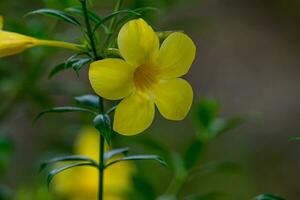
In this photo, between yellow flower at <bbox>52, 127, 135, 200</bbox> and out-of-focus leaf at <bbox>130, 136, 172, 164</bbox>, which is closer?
out-of-focus leaf at <bbox>130, 136, 172, 164</bbox>

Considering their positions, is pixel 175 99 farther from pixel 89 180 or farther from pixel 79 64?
pixel 89 180

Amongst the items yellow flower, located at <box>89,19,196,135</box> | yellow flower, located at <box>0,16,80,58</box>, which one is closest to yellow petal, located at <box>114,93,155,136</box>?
yellow flower, located at <box>89,19,196,135</box>

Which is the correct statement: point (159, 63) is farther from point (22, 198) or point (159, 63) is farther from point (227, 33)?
point (227, 33)

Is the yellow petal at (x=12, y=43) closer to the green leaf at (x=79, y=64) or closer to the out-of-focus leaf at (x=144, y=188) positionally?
the green leaf at (x=79, y=64)

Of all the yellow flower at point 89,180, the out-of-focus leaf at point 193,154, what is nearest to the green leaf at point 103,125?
the out-of-focus leaf at point 193,154

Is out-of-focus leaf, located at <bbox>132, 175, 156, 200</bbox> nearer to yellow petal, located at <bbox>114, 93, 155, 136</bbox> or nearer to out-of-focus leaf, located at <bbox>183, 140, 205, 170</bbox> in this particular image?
out-of-focus leaf, located at <bbox>183, 140, 205, 170</bbox>

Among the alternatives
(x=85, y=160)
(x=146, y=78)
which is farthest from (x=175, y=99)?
(x=85, y=160)

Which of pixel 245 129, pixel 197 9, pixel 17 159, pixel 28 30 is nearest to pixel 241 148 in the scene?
pixel 245 129
